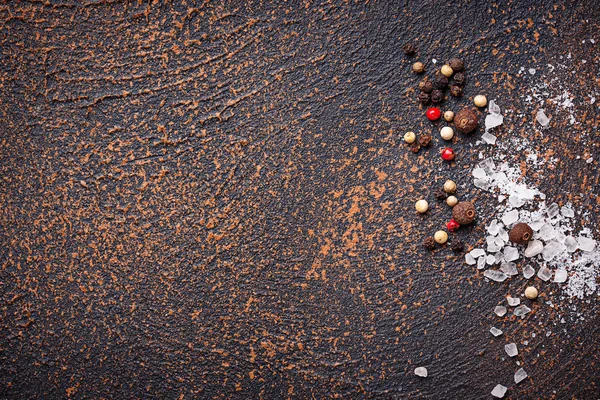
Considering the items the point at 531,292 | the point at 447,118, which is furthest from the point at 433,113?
the point at 531,292

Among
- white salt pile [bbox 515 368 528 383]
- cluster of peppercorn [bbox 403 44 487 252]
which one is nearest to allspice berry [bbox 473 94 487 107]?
cluster of peppercorn [bbox 403 44 487 252]

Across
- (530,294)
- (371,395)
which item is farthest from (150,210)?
(530,294)

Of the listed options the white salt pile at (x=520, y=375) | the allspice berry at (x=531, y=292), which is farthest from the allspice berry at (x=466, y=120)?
the white salt pile at (x=520, y=375)

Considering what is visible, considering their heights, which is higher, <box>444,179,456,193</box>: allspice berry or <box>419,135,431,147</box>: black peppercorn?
<box>419,135,431,147</box>: black peppercorn

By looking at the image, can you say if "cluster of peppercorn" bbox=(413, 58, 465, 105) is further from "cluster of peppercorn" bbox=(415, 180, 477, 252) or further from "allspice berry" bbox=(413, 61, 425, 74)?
"cluster of peppercorn" bbox=(415, 180, 477, 252)

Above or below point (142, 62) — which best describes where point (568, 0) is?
below

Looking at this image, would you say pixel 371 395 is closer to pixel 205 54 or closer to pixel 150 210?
pixel 150 210
